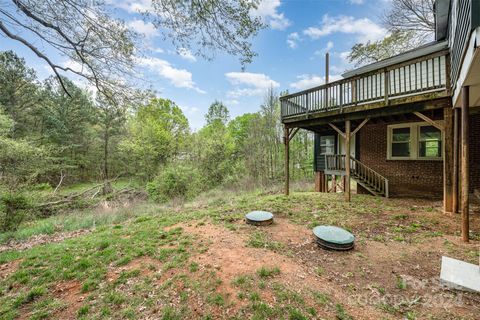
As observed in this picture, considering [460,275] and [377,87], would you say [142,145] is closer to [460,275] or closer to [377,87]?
[377,87]

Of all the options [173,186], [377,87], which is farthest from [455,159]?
[173,186]

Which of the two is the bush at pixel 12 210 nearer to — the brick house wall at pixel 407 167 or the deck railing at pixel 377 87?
the deck railing at pixel 377 87

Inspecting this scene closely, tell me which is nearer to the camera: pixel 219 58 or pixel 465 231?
pixel 465 231

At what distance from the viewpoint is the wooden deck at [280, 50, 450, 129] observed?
5692 mm

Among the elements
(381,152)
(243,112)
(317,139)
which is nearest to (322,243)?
(381,152)

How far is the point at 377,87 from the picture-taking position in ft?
24.1

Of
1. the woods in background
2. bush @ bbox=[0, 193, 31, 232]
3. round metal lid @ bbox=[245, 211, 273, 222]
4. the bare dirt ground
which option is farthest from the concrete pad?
the woods in background

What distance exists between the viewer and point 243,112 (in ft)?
92.3

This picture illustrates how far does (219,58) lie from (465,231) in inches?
242

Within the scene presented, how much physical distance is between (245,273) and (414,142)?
8.77m

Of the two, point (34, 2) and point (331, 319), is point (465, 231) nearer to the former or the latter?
point (331, 319)

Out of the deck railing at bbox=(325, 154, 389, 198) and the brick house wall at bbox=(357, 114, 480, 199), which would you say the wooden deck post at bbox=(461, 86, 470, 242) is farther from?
the brick house wall at bbox=(357, 114, 480, 199)

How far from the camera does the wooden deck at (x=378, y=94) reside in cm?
569

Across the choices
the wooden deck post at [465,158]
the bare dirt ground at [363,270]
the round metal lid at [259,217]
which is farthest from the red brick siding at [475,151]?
the round metal lid at [259,217]
